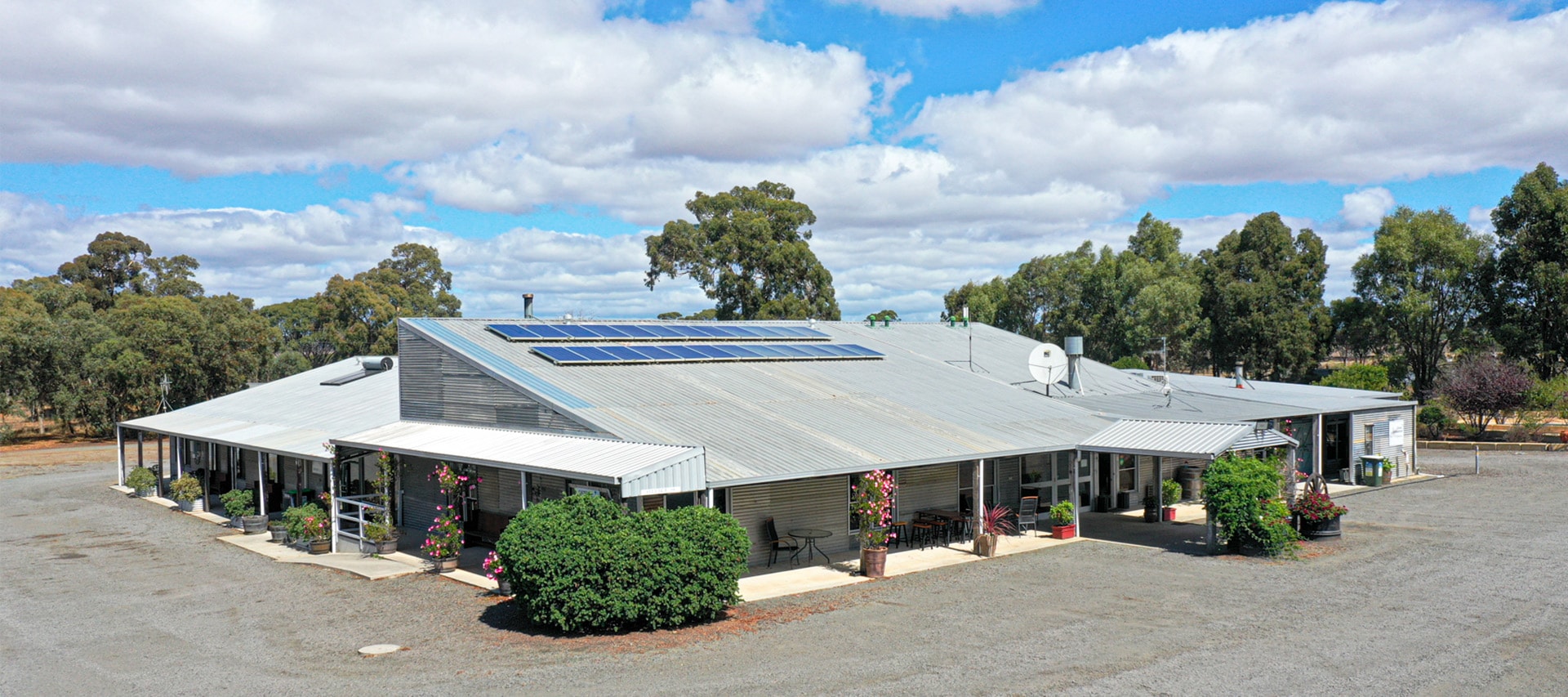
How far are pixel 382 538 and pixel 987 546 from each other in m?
12.0

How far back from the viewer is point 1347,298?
190 ft

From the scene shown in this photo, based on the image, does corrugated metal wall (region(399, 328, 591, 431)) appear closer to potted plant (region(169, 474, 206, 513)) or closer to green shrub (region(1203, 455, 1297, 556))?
potted plant (region(169, 474, 206, 513))

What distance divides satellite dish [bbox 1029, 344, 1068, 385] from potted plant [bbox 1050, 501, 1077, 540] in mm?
5353

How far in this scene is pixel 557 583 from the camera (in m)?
12.8

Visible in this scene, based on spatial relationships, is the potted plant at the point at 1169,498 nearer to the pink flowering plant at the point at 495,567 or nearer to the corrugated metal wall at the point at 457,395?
the corrugated metal wall at the point at 457,395

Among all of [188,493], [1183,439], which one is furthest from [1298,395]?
[188,493]

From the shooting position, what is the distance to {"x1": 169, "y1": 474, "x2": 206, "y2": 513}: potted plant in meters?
26.6

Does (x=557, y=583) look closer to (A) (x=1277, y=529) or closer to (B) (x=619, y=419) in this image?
(B) (x=619, y=419)

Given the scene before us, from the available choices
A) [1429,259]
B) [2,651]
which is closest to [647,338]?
[2,651]

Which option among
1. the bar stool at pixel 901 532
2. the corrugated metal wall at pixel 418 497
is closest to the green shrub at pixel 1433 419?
the bar stool at pixel 901 532

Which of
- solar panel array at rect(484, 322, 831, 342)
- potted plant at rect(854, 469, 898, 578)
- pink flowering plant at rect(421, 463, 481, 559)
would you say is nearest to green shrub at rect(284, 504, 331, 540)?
pink flowering plant at rect(421, 463, 481, 559)

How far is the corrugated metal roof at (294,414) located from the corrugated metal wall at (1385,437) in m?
26.8

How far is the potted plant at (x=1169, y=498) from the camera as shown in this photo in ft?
74.8

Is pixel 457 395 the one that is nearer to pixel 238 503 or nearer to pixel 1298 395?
pixel 238 503
